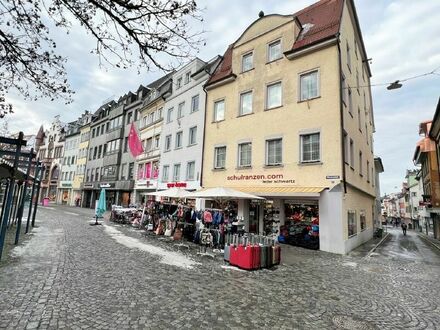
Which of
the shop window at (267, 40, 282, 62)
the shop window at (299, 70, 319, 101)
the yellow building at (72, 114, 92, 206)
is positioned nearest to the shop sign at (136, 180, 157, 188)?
the shop window at (267, 40, 282, 62)

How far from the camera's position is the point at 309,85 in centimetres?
1617

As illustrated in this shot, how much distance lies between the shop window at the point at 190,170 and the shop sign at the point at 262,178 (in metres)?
5.23

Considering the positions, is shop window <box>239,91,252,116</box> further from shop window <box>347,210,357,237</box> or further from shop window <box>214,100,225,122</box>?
shop window <box>347,210,357,237</box>

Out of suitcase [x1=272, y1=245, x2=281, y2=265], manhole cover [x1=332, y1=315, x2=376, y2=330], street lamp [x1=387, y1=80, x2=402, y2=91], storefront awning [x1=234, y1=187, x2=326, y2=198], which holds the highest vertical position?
street lamp [x1=387, y1=80, x2=402, y2=91]

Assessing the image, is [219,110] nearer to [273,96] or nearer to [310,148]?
[273,96]

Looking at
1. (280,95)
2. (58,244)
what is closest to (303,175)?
(280,95)

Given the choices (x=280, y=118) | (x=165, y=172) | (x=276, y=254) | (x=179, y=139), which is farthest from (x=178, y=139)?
(x=276, y=254)

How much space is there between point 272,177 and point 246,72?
8.23 metres

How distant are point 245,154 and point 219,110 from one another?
492cm

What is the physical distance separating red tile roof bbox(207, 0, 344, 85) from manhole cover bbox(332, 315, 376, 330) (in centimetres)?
1450

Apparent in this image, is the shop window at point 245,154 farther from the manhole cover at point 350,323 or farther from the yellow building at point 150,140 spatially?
the manhole cover at point 350,323

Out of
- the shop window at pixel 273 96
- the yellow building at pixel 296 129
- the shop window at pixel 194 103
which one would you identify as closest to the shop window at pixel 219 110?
the yellow building at pixel 296 129

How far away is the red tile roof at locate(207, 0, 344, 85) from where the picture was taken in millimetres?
15941

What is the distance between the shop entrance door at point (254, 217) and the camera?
17.9 meters
